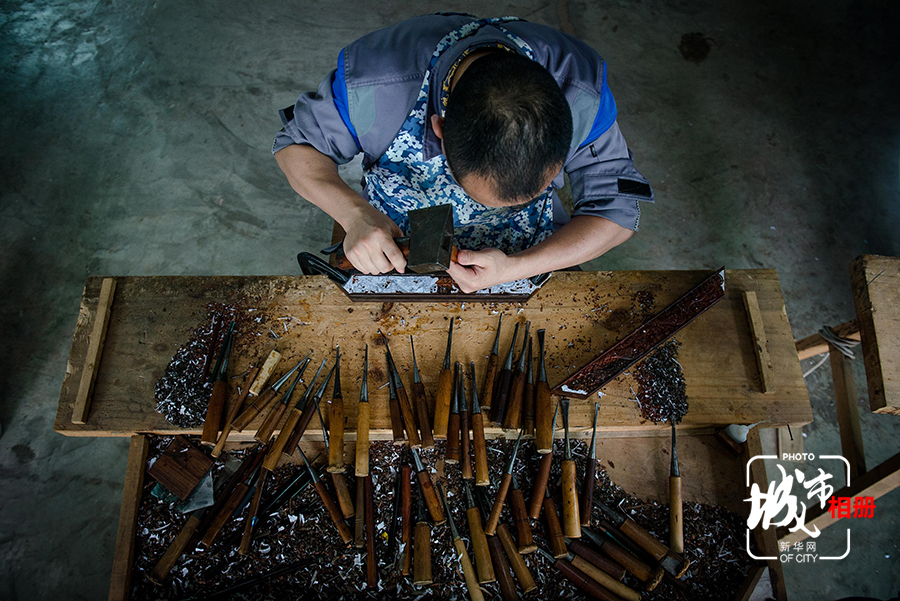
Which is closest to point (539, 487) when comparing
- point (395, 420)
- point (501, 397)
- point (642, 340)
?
point (501, 397)

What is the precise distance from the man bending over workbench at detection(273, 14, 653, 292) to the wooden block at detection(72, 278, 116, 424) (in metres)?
0.95

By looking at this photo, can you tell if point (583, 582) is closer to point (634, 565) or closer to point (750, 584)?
point (634, 565)

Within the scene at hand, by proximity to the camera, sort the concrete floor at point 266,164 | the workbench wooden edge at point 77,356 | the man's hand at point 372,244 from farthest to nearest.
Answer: the concrete floor at point 266,164, the workbench wooden edge at point 77,356, the man's hand at point 372,244

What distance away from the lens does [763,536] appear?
5.93 ft

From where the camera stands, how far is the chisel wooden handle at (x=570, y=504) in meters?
1.73

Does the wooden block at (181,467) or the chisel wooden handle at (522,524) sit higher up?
→ the wooden block at (181,467)

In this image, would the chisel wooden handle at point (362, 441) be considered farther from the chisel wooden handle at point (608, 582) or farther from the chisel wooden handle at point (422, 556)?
the chisel wooden handle at point (608, 582)

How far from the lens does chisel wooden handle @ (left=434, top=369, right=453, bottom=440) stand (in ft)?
5.82

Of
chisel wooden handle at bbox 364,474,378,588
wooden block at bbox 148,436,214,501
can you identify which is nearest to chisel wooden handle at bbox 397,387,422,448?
chisel wooden handle at bbox 364,474,378,588

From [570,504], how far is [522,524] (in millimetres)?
201

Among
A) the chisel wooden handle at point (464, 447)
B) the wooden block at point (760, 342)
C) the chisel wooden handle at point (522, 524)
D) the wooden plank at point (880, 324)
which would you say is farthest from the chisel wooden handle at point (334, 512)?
the wooden plank at point (880, 324)

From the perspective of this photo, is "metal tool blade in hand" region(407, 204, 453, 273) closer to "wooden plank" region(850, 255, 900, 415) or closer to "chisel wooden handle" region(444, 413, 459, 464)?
"chisel wooden handle" region(444, 413, 459, 464)

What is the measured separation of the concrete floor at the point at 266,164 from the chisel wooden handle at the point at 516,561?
251 centimetres

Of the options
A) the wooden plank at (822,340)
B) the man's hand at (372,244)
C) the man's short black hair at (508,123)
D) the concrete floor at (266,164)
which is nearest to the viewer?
the man's short black hair at (508,123)
